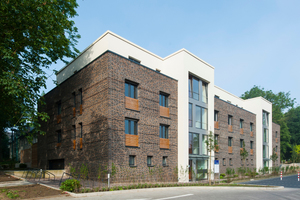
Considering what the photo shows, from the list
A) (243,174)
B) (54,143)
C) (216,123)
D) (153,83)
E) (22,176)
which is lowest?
(243,174)

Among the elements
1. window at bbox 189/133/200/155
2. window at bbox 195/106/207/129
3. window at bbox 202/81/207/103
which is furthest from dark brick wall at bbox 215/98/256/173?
window at bbox 189/133/200/155

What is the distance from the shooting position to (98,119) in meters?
19.2

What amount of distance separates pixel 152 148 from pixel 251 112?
89.1 ft

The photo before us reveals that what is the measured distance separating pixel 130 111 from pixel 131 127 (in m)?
1.33

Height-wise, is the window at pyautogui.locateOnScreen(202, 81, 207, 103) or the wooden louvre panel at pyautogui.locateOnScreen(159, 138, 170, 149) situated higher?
the window at pyautogui.locateOnScreen(202, 81, 207, 103)

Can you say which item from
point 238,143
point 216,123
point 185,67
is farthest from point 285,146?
point 185,67

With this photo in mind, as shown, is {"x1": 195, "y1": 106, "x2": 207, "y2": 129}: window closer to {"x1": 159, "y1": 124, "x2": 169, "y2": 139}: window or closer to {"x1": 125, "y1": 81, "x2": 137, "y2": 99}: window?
{"x1": 159, "y1": 124, "x2": 169, "y2": 139}: window

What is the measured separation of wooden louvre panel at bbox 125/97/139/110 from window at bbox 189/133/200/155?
792 centimetres

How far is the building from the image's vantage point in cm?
1883

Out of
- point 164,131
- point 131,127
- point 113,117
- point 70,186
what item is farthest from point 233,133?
point 70,186

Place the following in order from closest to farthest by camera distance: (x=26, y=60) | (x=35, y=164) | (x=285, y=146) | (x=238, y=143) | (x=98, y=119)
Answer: (x=26, y=60) < (x=98, y=119) < (x=35, y=164) < (x=238, y=143) < (x=285, y=146)

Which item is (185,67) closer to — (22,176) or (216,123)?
(216,123)

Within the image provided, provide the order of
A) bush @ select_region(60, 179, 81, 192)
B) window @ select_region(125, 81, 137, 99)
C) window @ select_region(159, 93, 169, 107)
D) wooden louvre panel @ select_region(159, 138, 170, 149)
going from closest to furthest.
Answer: bush @ select_region(60, 179, 81, 192) → window @ select_region(125, 81, 137, 99) → wooden louvre panel @ select_region(159, 138, 170, 149) → window @ select_region(159, 93, 169, 107)

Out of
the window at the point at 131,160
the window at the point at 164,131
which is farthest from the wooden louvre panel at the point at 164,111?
the window at the point at 131,160
